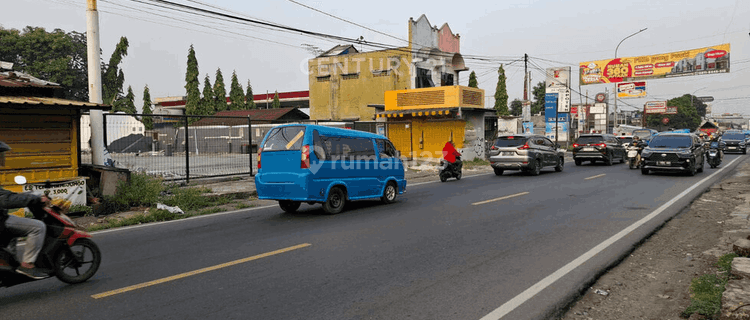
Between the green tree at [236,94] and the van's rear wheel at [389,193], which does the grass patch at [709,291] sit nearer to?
the van's rear wheel at [389,193]

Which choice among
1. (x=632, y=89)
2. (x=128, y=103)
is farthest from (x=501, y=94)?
(x=128, y=103)

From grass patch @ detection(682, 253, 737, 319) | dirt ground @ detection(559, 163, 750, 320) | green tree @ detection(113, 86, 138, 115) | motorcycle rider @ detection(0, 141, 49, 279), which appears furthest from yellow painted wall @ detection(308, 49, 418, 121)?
motorcycle rider @ detection(0, 141, 49, 279)

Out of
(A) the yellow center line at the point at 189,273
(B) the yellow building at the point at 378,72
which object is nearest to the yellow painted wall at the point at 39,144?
(A) the yellow center line at the point at 189,273

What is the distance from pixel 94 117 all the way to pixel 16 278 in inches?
313

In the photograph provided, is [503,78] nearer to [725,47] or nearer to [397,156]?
[725,47]

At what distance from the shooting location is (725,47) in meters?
51.0

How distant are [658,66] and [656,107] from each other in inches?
1273

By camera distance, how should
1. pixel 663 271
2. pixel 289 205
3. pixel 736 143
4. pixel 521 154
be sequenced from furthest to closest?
pixel 736 143
pixel 521 154
pixel 289 205
pixel 663 271

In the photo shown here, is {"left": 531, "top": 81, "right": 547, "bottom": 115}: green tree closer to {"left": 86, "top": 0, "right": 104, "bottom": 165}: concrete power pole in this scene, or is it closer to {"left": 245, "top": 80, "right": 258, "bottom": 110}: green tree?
{"left": 245, "top": 80, "right": 258, "bottom": 110}: green tree

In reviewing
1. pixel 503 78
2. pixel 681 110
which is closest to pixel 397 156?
pixel 503 78

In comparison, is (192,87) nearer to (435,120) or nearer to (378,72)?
(378,72)

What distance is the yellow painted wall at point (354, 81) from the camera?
36.8 m

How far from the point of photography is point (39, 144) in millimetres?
10242

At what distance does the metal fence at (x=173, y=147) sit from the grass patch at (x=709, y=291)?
11.9 m
